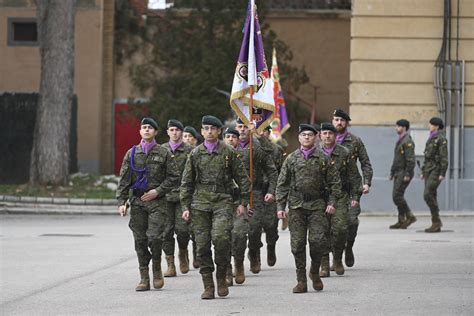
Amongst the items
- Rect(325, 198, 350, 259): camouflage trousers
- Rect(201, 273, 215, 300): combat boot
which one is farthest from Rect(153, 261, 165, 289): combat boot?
Rect(325, 198, 350, 259): camouflage trousers

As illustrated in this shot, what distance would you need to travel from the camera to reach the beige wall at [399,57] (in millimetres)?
27844

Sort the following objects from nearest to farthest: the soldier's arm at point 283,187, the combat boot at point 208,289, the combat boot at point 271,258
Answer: the combat boot at point 208,289, the soldier's arm at point 283,187, the combat boot at point 271,258

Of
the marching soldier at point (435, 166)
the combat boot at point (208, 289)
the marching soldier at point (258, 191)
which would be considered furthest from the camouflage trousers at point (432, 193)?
the combat boot at point (208, 289)

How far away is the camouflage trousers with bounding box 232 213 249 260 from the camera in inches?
579

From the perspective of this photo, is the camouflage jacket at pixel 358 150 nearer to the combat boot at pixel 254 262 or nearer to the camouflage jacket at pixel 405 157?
the combat boot at pixel 254 262

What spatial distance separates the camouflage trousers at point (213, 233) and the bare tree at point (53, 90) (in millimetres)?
18096

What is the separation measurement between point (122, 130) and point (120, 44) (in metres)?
2.76

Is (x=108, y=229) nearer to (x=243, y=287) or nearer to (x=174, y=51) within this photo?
(x=243, y=287)

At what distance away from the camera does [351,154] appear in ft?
52.8

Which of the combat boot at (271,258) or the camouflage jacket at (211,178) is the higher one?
the camouflage jacket at (211,178)

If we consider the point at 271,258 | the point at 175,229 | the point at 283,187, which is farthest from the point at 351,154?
the point at 175,229

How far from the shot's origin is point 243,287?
1455cm

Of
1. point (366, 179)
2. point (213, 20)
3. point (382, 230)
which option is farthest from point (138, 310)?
point (213, 20)

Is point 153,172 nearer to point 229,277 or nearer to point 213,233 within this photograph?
point 213,233
